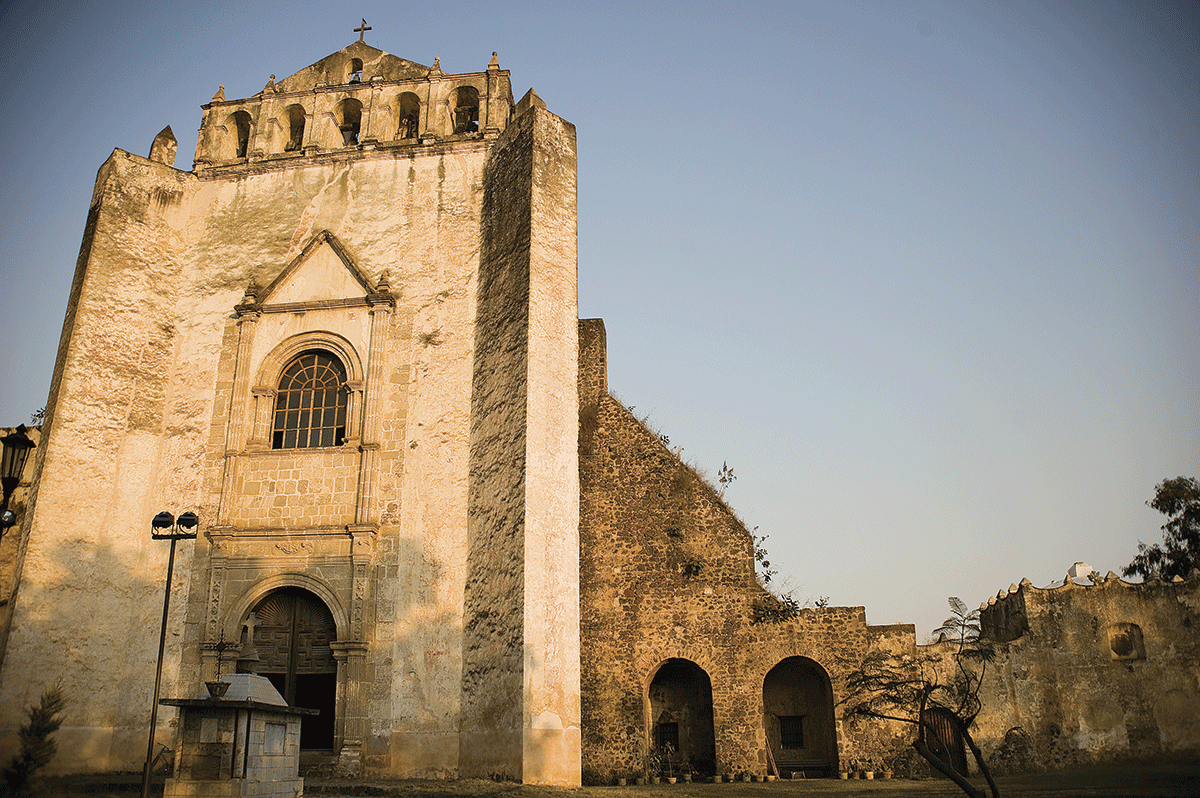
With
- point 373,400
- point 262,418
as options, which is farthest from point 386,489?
point 262,418

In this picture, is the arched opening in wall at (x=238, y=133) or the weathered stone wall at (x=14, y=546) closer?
the weathered stone wall at (x=14, y=546)

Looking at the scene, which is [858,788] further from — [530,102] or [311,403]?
[530,102]

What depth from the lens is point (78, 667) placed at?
43.8 ft

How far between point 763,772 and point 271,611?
854cm

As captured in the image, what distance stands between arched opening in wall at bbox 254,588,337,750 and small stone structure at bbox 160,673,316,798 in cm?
464

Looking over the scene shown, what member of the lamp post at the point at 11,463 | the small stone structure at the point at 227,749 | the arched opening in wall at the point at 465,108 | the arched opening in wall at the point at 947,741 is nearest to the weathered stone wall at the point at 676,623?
the arched opening in wall at the point at 947,741

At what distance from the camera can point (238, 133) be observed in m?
17.9

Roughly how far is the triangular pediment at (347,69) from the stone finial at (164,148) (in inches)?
87.6

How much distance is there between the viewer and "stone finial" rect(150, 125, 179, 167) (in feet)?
56.5

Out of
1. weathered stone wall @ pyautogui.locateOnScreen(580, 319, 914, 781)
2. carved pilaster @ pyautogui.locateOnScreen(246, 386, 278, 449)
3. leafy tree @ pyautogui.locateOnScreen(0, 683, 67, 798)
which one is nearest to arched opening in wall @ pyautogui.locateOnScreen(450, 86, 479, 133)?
carved pilaster @ pyautogui.locateOnScreen(246, 386, 278, 449)

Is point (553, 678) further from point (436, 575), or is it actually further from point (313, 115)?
point (313, 115)

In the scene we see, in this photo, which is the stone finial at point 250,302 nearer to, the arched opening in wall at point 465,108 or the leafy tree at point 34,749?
the arched opening in wall at point 465,108

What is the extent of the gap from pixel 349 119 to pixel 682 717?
13084 millimetres

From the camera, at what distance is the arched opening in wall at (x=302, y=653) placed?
13586 millimetres
